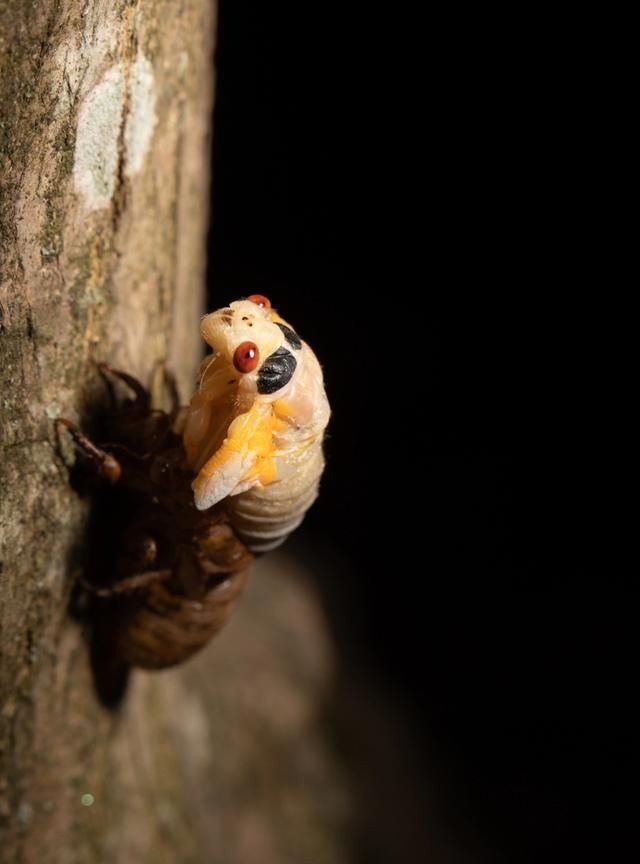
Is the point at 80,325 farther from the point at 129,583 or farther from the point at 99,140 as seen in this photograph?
the point at 129,583

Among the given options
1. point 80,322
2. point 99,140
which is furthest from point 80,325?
point 99,140

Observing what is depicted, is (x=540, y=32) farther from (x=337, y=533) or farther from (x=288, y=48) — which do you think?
(x=337, y=533)

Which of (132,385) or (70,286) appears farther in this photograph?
(132,385)

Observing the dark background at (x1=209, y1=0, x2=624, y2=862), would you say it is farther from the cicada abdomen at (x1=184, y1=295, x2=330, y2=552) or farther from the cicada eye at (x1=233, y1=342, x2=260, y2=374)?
the cicada eye at (x1=233, y1=342, x2=260, y2=374)

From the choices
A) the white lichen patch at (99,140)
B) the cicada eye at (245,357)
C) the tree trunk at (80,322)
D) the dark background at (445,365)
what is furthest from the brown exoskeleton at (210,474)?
the dark background at (445,365)

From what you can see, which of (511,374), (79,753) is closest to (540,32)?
(511,374)
